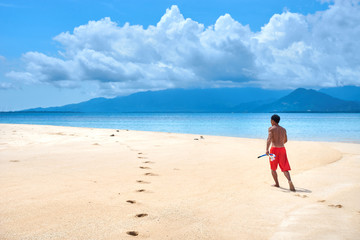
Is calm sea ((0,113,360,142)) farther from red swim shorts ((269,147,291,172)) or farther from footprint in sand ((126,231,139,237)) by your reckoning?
footprint in sand ((126,231,139,237))

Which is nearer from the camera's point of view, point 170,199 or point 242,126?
point 170,199

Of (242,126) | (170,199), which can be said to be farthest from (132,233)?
(242,126)

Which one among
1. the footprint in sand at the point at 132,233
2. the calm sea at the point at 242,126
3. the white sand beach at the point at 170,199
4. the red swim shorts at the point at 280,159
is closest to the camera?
the footprint in sand at the point at 132,233

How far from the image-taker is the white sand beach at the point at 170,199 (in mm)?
4078

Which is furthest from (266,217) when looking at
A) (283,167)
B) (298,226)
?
(283,167)

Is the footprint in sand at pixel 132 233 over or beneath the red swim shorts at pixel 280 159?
beneath

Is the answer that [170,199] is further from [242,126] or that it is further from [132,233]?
[242,126]

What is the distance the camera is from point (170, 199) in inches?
219

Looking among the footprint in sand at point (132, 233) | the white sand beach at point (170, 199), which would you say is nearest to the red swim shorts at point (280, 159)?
the white sand beach at point (170, 199)

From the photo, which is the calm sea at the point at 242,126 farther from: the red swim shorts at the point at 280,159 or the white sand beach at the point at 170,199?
the red swim shorts at the point at 280,159

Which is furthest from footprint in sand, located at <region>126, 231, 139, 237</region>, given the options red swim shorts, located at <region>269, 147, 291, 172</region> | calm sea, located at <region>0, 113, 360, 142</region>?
calm sea, located at <region>0, 113, 360, 142</region>

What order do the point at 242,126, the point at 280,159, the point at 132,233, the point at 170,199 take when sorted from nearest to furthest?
the point at 132,233, the point at 170,199, the point at 280,159, the point at 242,126

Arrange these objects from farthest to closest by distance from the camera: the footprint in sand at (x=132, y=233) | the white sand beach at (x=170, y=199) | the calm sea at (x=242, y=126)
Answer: the calm sea at (x=242, y=126) → the white sand beach at (x=170, y=199) → the footprint in sand at (x=132, y=233)

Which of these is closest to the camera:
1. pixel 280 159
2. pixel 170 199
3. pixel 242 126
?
pixel 170 199
